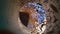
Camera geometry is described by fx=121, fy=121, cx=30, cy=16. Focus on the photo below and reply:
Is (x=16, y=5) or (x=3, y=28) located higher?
(x=16, y=5)

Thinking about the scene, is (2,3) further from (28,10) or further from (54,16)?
(54,16)

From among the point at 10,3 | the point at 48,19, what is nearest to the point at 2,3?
the point at 10,3

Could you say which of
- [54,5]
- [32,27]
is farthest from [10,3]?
[54,5]

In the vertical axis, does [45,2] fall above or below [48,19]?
above

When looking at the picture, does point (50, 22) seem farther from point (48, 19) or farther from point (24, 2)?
point (24, 2)

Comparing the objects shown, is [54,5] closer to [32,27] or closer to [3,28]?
[32,27]

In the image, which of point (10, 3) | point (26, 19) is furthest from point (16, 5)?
point (26, 19)

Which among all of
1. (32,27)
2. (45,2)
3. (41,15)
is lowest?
(32,27)
